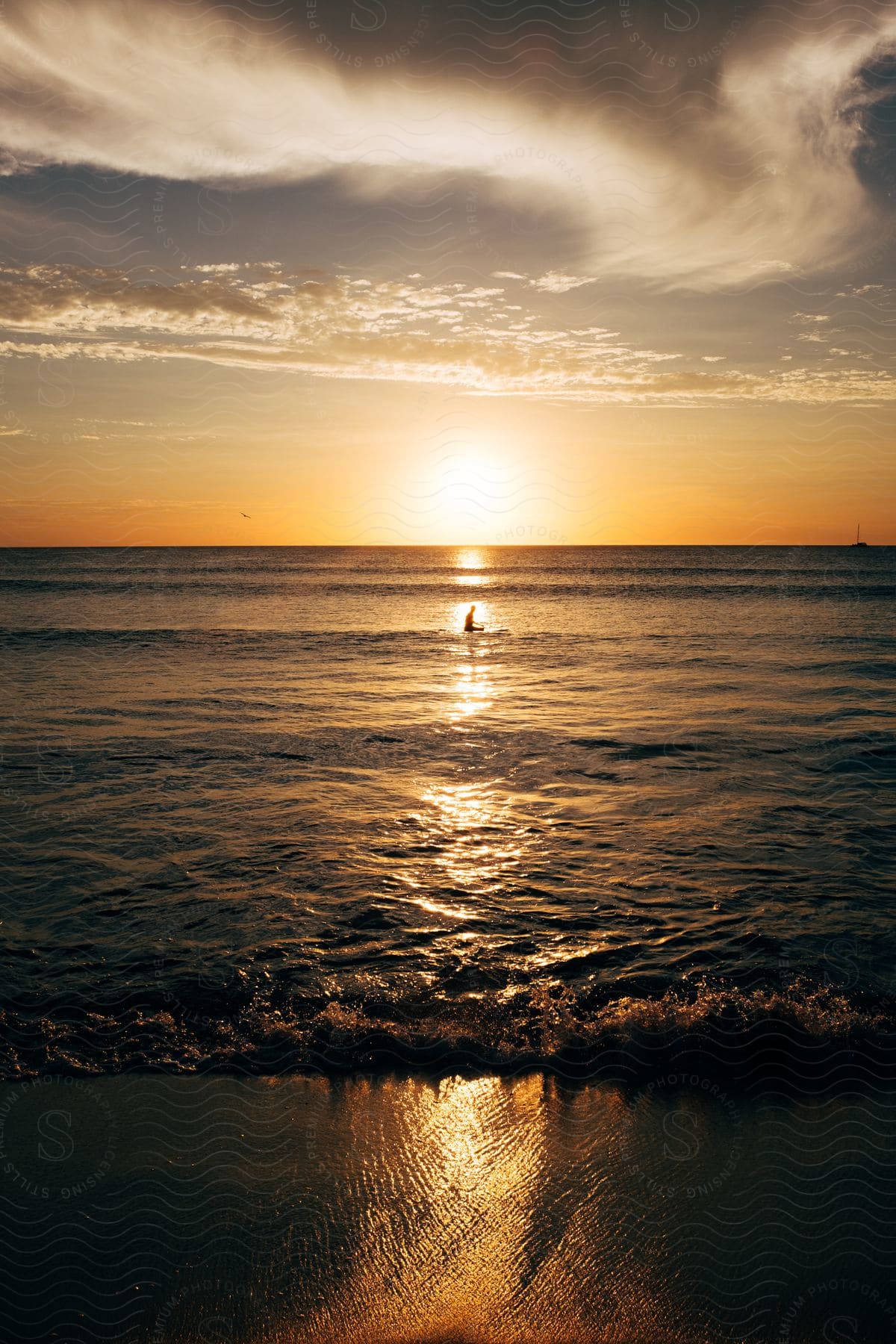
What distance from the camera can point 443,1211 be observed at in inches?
159

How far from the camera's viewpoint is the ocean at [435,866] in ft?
19.1

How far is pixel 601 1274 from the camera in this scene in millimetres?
3691

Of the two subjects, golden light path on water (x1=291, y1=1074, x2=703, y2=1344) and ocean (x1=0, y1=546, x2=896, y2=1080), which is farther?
ocean (x1=0, y1=546, x2=896, y2=1080)

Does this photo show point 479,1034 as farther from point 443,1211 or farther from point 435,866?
point 435,866

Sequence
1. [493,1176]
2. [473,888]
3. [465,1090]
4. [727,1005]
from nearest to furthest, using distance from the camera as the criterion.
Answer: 1. [493,1176]
2. [465,1090]
3. [727,1005]
4. [473,888]

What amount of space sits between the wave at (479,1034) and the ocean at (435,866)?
2 cm

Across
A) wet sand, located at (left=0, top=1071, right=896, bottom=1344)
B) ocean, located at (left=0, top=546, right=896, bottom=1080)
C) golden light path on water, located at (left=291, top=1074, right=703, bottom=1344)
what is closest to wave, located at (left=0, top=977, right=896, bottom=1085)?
ocean, located at (left=0, top=546, right=896, bottom=1080)

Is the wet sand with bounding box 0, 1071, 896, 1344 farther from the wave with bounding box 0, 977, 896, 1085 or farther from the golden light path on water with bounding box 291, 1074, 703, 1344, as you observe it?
the wave with bounding box 0, 977, 896, 1085

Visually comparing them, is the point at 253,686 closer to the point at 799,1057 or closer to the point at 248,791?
the point at 248,791

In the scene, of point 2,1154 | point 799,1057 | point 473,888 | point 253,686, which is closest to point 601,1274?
point 799,1057

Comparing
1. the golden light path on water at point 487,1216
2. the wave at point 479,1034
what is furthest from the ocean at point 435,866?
the golden light path on water at point 487,1216

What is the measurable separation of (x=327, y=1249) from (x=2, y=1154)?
200cm

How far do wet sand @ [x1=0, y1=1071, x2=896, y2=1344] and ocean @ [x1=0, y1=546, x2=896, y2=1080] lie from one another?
1.67ft

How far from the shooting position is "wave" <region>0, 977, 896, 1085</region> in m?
5.36
